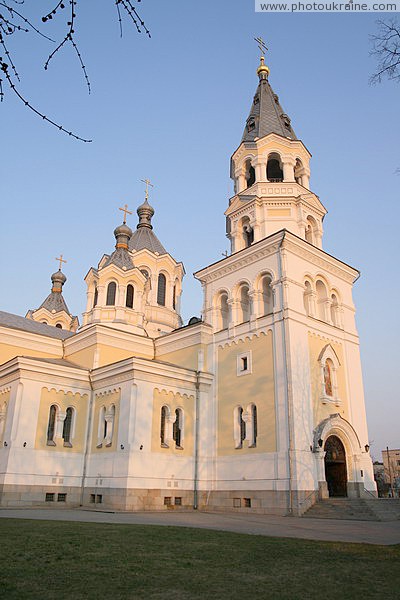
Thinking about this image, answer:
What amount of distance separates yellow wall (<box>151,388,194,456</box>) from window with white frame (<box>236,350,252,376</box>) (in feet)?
8.86

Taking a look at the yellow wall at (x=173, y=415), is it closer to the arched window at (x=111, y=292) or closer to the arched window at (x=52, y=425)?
the arched window at (x=52, y=425)

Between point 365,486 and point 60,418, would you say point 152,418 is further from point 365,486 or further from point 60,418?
point 365,486

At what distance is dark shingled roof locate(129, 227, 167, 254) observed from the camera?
38.0 metres

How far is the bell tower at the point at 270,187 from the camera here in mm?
25141

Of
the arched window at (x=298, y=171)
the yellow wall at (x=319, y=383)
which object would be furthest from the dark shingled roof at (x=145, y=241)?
the yellow wall at (x=319, y=383)

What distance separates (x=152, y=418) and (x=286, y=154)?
1489 centimetres

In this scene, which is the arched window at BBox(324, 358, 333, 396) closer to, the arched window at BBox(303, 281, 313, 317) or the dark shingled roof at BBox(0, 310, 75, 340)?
the arched window at BBox(303, 281, 313, 317)

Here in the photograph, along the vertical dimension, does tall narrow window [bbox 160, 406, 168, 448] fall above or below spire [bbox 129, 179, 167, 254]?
below

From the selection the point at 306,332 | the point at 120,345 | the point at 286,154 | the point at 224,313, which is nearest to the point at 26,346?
the point at 120,345

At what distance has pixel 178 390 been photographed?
2317 cm

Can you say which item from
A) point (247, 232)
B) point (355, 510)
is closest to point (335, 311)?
point (247, 232)

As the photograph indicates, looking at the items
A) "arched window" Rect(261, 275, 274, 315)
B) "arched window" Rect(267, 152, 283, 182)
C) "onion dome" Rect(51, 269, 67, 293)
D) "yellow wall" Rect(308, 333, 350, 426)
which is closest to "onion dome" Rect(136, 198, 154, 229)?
"onion dome" Rect(51, 269, 67, 293)

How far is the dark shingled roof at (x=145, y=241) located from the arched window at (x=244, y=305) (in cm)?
1424

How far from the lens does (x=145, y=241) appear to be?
3862cm
